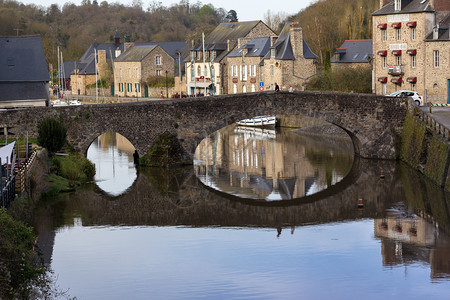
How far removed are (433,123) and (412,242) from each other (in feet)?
33.5

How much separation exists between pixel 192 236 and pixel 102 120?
12513mm

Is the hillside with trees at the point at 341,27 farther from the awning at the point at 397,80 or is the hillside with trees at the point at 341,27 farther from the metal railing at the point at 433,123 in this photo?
the metal railing at the point at 433,123

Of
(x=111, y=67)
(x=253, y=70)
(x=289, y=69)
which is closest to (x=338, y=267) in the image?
(x=289, y=69)

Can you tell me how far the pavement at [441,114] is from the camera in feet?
107

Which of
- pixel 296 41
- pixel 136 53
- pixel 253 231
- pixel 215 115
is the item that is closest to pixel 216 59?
pixel 136 53

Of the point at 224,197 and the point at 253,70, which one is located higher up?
the point at 253,70

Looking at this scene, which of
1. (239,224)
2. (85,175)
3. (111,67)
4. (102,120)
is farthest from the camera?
(111,67)

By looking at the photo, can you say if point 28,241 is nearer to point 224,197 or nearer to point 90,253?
point 90,253

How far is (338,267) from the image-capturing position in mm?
19781

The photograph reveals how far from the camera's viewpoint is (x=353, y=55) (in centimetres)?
5138

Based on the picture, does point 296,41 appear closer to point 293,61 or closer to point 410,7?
point 293,61

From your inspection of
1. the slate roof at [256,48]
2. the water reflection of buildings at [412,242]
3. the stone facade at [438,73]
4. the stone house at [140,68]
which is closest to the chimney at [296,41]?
the slate roof at [256,48]

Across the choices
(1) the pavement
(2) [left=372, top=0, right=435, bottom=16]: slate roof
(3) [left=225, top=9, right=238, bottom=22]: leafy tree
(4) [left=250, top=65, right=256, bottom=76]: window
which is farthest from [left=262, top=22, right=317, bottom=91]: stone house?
(3) [left=225, top=9, right=238, bottom=22]: leafy tree

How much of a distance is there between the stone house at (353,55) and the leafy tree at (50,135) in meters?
23.1
